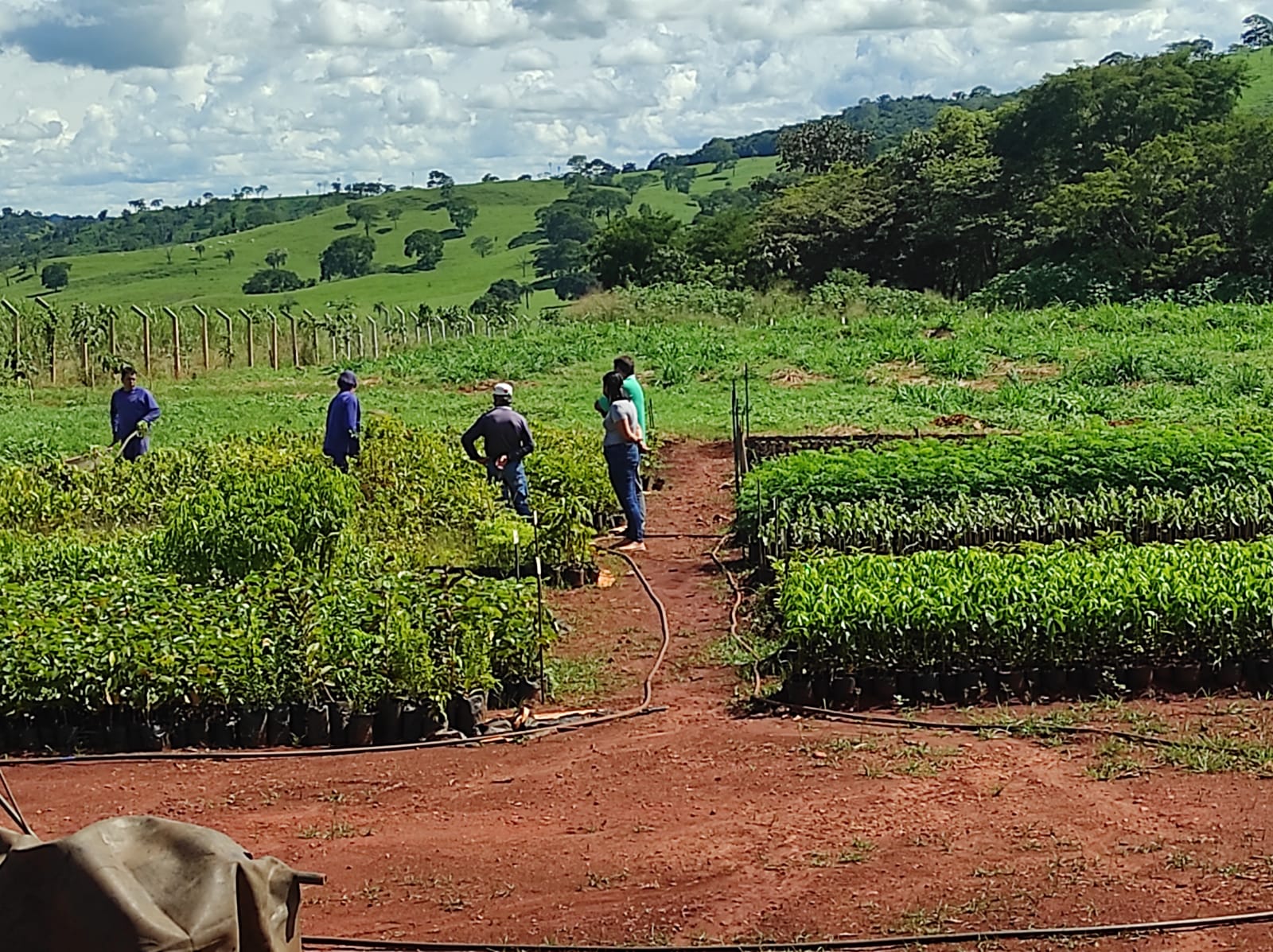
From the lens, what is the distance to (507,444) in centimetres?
1364

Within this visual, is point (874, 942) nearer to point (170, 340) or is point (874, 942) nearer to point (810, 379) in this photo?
point (810, 379)

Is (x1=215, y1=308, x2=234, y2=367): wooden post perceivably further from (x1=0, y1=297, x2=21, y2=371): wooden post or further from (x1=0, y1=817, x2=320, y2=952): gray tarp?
(x1=0, y1=817, x2=320, y2=952): gray tarp

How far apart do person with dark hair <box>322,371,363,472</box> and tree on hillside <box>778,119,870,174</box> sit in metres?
55.0

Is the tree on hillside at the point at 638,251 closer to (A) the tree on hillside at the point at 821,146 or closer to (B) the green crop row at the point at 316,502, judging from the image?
(A) the tree on hillside at the point at 821,146

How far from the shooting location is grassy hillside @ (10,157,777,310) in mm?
75562

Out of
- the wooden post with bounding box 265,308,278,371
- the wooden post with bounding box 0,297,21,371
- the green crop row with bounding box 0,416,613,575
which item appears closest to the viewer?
the green crop row with bounding box 0,416,613,575

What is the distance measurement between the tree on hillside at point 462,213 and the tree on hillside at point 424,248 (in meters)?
5.84

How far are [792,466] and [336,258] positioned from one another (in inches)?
3046

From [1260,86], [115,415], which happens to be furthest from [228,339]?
[1260,86]

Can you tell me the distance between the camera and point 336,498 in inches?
439

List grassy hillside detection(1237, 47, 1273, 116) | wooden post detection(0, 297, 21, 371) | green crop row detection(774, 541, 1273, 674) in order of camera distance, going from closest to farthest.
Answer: green crop row detection(774, 541, 1273, 674), wooden post detection(0, 297, 21, 371), grassy hillside detection(1237, 47, 1273, 116)

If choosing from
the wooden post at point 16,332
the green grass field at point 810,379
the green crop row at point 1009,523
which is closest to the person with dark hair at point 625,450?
the green crop row at point 1009,523

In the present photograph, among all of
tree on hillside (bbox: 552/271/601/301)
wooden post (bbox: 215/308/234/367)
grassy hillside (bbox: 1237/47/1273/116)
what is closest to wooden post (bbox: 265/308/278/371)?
wooden post (bbox: 215/308/234/367)

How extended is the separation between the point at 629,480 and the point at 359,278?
72.6 metres
